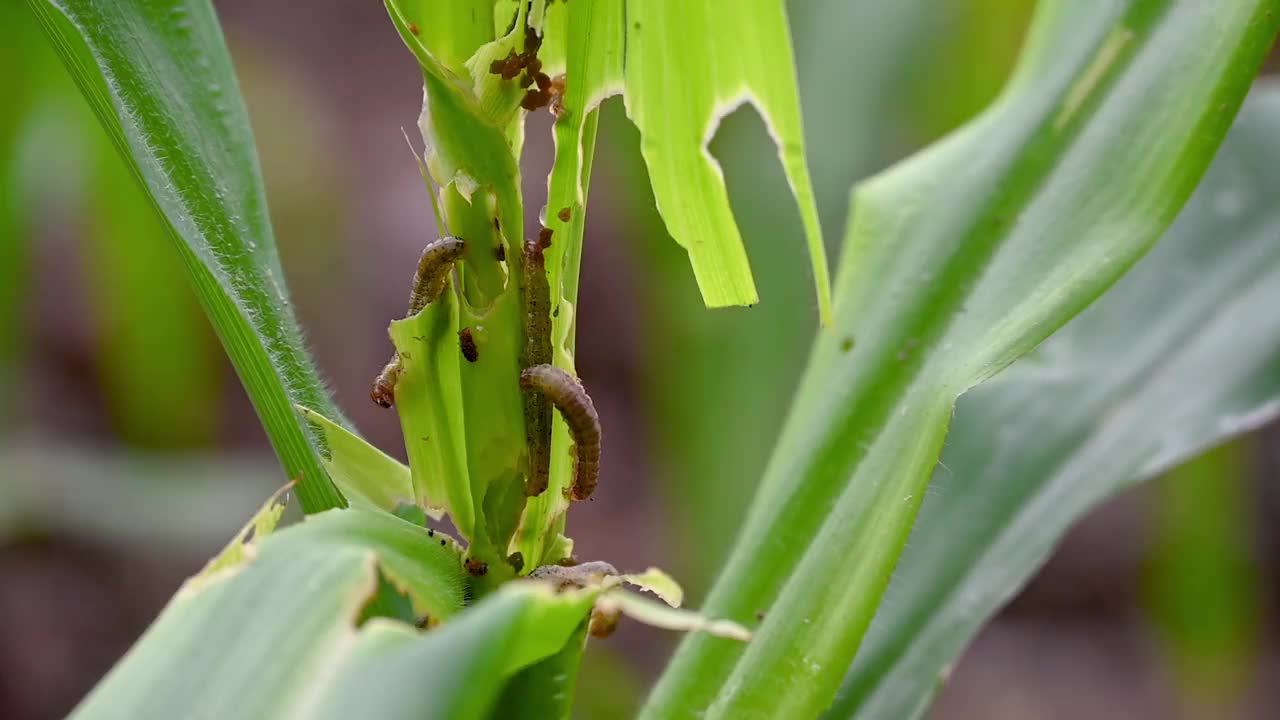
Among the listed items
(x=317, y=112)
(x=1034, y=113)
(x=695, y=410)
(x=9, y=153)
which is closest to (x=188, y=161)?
(x=1034, y=113)

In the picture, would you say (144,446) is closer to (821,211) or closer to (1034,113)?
(821,211)

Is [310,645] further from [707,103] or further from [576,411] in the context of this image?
[707,103]

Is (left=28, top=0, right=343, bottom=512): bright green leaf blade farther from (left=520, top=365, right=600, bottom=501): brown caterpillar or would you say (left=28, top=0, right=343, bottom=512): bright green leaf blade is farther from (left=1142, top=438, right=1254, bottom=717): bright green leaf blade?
(left=1142, top=438, right=1254, bottom=717): bright green leaf blade


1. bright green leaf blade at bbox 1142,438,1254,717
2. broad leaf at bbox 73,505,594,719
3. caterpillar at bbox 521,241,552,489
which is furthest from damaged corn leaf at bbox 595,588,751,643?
bright green leaf blade at bbox 1142,438,1254,717

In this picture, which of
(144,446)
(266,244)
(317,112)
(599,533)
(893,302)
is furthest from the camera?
(317,112)

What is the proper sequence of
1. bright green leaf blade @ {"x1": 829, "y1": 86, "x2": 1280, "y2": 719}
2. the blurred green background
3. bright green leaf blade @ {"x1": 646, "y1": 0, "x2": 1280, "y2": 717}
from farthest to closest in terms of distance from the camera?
1. the blurred green background
2. bright green leaf blade @ {"x1": 829, "y1": 86, "x2": 1280, "y2": 719}
3. bright green leaf blade @ {"x1": 646, "y1": 0, "x2": 1280, "y2": 717}

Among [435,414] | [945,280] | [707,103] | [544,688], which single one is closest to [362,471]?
[435,414]
